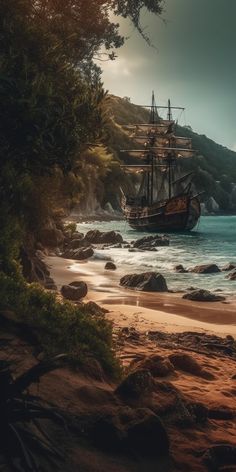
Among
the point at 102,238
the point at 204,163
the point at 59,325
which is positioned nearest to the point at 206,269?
the point at 59,325

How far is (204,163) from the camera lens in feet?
491

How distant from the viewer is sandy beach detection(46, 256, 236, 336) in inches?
463

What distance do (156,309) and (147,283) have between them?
4.18m

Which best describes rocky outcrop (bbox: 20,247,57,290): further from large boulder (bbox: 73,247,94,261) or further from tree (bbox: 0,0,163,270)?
large boulder (bbox: 73,247,94,261)

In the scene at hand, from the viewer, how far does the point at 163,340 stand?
9578 mm

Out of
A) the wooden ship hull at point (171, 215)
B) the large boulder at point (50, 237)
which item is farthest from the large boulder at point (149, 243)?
the large boulder at point (50, 237)

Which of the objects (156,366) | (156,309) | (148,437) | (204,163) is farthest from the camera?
(204,163)

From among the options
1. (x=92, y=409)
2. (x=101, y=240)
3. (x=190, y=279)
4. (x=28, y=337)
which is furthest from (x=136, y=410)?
(x=101, y=240)

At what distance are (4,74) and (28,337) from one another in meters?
3.19

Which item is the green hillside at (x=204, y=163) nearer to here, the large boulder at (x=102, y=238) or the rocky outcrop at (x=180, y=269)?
the large boulder at (x=102, y=238)

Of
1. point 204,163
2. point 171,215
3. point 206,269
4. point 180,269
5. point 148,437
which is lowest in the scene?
point 180,269

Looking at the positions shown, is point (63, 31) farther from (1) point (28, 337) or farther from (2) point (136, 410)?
(2) point (136, 410)

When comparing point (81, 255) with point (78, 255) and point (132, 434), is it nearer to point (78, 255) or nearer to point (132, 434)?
point (78, 255)

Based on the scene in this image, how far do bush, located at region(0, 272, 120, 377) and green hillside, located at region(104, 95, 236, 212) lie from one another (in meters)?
100
